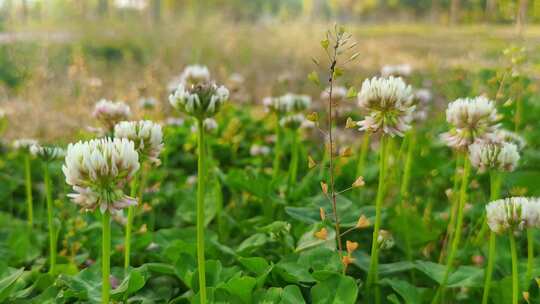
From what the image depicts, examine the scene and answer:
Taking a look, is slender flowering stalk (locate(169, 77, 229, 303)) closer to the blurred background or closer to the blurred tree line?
the blurred background

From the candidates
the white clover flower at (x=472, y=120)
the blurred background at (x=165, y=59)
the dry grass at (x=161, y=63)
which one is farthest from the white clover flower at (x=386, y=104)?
the dry grass at (x=161, y=63)

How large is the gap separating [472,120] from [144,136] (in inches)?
26.3

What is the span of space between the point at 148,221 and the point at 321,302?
3.26 feet

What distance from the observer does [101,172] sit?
0.91m

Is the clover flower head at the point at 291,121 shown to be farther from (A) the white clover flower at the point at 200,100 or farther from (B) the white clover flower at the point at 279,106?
(A) the white clover flower at the point at 200,100

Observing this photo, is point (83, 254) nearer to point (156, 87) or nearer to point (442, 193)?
point (442, 193)

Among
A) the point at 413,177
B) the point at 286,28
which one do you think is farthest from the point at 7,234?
the point at 286,28

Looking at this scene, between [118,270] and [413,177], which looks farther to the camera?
[413,177]

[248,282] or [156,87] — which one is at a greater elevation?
[156,87]

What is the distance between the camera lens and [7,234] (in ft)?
6.22

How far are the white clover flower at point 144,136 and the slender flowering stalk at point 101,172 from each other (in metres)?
0.24

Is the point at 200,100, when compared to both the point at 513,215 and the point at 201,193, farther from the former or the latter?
the point at 513,215

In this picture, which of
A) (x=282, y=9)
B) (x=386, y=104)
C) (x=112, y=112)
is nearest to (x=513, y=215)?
(x=386, y=104)

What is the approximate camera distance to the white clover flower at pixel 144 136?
118 cm
